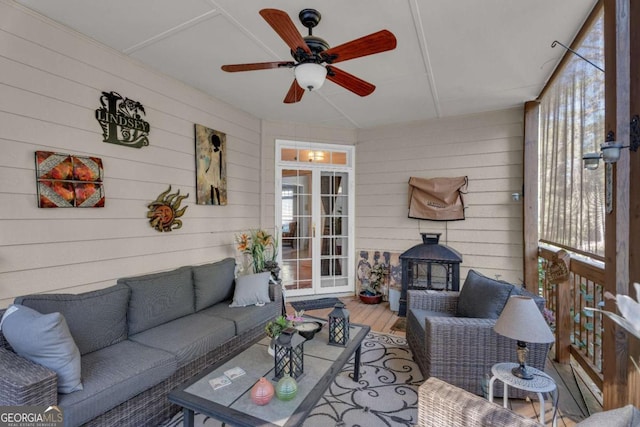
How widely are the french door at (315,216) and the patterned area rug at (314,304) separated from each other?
208 mm

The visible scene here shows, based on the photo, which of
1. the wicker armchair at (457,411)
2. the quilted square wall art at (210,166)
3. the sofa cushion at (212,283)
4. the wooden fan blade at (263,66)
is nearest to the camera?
the wicker armchair at (457,411)

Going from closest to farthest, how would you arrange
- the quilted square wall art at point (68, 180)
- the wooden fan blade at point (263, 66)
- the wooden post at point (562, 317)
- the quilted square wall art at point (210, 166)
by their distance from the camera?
the wooden fan blade at point (263, 66) → the quilted square wall art at point (68, 180) → the wooden post at point (562, 317) → the quilted square wall art at point (210, 166)

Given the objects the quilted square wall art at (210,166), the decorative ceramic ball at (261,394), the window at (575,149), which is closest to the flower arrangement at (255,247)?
the quilted square wall art at (210,166)

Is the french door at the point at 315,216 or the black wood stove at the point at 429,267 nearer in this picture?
the black wood stove at the point at 429,267

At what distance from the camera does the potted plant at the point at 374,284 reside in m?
4.84

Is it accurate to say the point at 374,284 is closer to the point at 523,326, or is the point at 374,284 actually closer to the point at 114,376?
the point at 523,326

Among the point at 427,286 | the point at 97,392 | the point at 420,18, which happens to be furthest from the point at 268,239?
the point at 420,18

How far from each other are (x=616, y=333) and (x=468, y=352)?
0.92 m

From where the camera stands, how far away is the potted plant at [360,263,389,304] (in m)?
4.84

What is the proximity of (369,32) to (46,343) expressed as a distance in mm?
3058

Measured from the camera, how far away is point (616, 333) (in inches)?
66.1

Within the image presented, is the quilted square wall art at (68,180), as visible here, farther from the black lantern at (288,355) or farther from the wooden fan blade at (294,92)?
the black lantern at (288,355)

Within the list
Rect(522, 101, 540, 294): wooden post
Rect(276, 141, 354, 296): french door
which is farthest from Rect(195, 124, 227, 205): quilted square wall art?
Rect(522, 101, 540, 294): wooden post

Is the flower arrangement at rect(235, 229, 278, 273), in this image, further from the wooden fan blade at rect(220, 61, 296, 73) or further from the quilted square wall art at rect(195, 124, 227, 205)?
the wooden fan blade at rect(220, 61, 296, 73)
